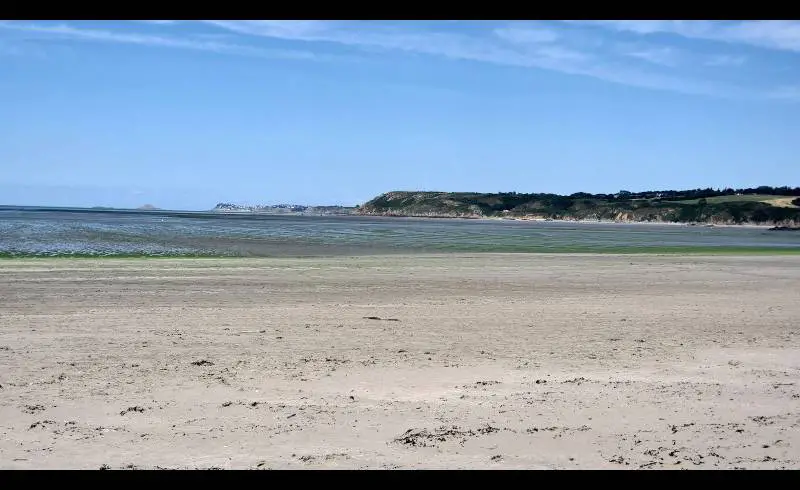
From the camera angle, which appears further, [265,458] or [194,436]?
[194,436]

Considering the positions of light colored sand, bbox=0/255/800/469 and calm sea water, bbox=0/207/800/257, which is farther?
calm sea water, bbox=0/207/800/257

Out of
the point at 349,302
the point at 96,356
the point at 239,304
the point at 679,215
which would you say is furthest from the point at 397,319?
the point at 679,215

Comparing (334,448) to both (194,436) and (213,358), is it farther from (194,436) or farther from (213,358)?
(213,358)

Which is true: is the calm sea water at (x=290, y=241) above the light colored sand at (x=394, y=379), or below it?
below

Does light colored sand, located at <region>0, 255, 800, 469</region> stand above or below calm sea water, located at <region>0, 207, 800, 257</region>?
above

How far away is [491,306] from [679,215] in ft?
525

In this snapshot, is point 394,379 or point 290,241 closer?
point 394,379

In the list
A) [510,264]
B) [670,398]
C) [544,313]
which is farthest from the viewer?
[510,264]

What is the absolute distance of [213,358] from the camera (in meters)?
8.95

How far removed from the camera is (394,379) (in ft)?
26.0

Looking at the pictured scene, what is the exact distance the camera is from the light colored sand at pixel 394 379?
5.50 m

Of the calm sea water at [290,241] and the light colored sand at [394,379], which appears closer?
the light colored sand at [394,379]

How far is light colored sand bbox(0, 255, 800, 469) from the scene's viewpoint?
5500mm

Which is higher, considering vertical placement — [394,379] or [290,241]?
[394,379]
